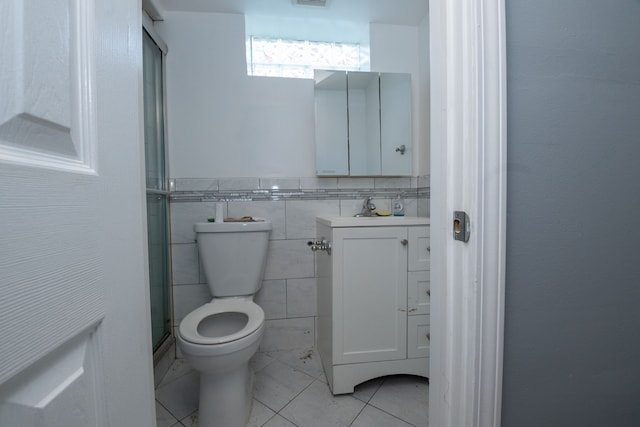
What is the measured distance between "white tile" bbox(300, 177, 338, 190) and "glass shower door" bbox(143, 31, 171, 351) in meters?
0.82

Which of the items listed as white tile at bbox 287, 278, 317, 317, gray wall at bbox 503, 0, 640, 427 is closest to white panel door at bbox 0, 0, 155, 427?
gray wall at bbox 503, 0, 640, 427

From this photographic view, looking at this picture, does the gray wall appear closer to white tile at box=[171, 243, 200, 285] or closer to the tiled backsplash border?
the tiled backsplash border

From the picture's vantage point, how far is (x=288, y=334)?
165cm

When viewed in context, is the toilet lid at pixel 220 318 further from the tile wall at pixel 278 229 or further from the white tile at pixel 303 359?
the white tile at pixel 303 359

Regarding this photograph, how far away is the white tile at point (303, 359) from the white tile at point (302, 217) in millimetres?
728

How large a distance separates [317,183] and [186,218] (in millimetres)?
847

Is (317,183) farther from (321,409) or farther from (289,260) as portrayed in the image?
(321,409)

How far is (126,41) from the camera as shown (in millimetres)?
397

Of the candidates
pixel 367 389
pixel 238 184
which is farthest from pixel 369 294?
pixel 238 184

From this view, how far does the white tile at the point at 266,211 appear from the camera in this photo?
63.3 inches

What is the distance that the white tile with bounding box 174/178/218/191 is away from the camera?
156 centimetres

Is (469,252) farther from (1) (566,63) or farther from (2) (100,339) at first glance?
(2) (100,339)

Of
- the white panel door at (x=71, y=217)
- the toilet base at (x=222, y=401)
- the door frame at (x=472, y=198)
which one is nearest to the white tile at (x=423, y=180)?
the door frame at (x=472, y=198)

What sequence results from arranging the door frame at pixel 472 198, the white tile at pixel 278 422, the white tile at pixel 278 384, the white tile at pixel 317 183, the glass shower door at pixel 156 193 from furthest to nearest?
1. the white tile at pixel 317 183
2. the glass shower door at pixel 156 193
3. the white tile at pixel 278 384
4. the white tile at pixel 278 422
5. the door frame at pixel 472 198
